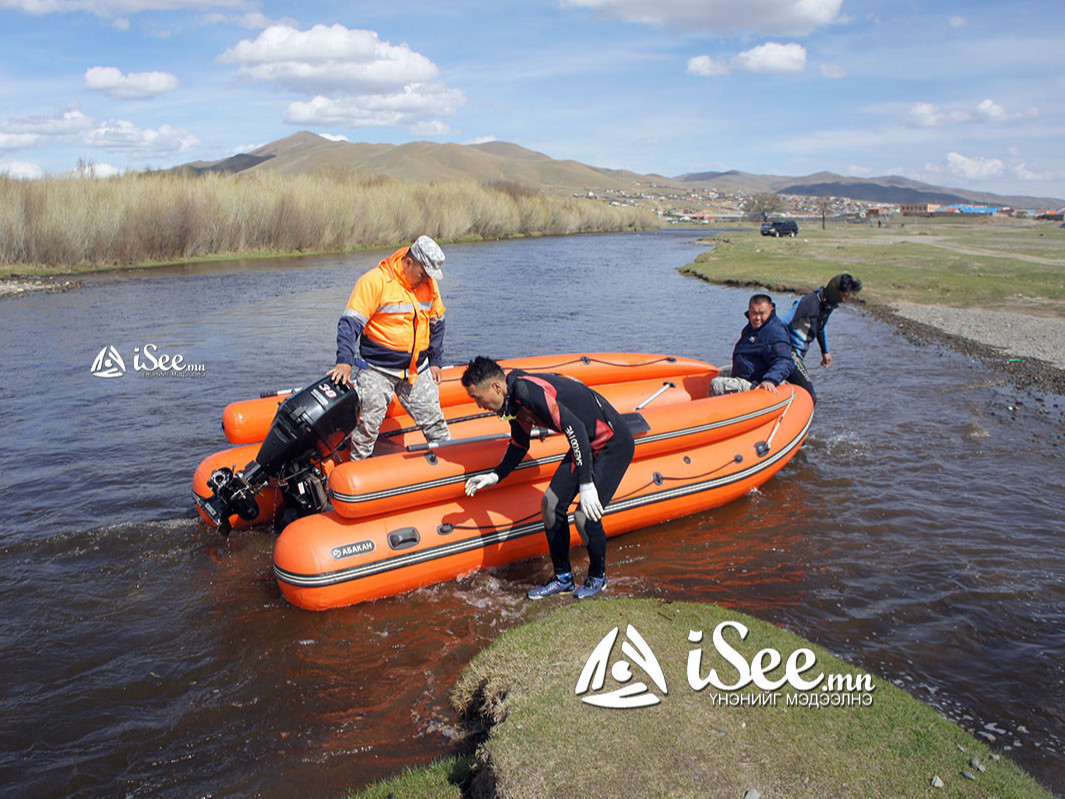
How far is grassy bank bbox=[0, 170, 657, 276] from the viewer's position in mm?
23031

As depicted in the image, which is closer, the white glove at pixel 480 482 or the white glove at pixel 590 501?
the white glove at pixel 590 501

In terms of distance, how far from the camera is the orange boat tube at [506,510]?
4.84m

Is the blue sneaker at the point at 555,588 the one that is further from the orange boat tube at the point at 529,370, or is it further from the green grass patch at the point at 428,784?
the orange boat tube at the point at 529,370

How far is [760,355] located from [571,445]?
369cm

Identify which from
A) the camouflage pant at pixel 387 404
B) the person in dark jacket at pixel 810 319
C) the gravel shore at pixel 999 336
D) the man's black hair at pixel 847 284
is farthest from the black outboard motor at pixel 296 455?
the gravel shore at pixel 999 336

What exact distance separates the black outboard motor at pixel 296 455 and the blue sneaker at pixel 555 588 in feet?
6.36

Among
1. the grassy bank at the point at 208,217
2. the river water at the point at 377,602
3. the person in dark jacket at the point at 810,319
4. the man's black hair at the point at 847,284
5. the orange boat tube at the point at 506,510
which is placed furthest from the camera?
the grassy bank at the point at 208,217

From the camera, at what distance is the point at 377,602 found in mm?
5035

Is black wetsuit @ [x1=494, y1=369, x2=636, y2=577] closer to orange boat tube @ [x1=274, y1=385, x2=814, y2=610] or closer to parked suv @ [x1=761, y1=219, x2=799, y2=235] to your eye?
orange boat tube @ [x1=274, y1=385, x2=814, y2=610]

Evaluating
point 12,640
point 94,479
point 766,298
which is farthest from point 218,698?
point 766,298

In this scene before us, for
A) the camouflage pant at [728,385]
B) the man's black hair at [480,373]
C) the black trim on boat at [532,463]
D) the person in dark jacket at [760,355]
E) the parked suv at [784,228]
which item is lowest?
the black trim on boat at [532,463]

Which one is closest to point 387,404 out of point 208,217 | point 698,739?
point 698,739

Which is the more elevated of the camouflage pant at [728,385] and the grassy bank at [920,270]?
the grassy bank at [920,270]

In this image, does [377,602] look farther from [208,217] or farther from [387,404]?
[208,217]
